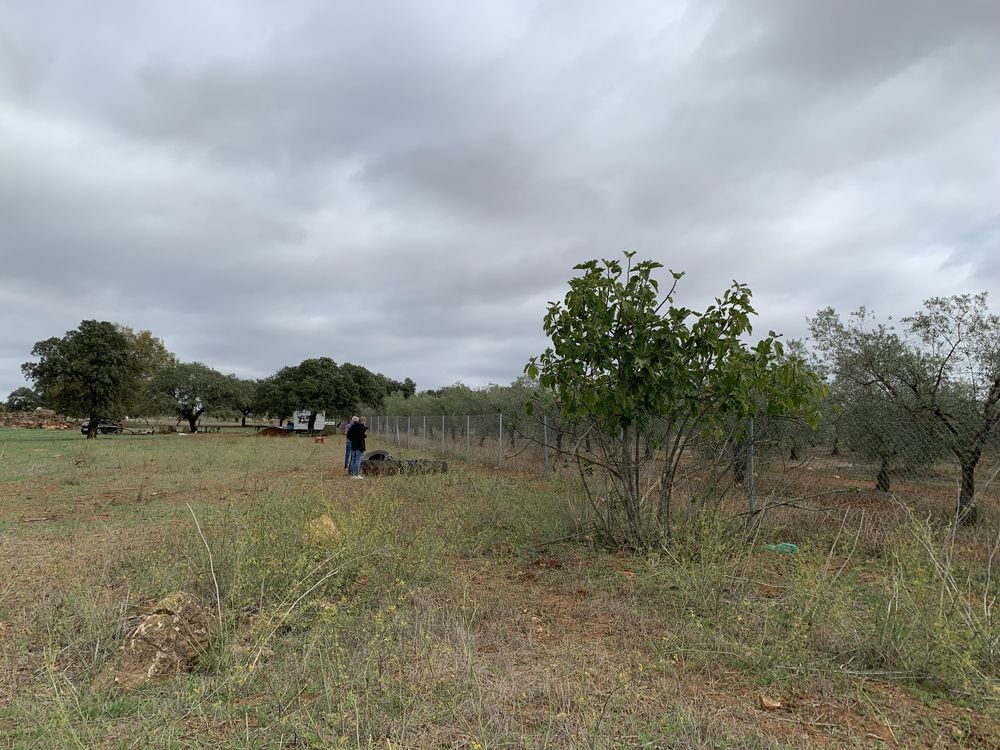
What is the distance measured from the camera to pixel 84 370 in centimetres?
3297

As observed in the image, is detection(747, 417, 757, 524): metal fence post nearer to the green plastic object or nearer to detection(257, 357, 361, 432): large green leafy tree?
the green plastic object

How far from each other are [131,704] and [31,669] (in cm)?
103

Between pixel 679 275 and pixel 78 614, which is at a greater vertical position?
pixel 679 275

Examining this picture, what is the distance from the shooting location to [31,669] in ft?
11.0

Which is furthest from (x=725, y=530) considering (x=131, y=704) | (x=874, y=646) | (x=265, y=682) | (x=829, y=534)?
(x=131, y=704)

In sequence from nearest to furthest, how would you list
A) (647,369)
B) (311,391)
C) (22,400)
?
(647,369), (311,391), (22,400)

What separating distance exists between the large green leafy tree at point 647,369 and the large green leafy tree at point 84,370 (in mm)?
36899

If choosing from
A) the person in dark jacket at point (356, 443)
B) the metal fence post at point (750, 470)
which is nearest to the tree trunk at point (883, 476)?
the metal fence post at point (750, 470)

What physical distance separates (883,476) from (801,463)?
1.05m

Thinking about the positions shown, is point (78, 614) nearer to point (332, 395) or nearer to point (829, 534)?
point (829, 534)

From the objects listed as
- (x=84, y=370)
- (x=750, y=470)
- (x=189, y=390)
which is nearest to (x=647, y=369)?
(x=750, y=470)

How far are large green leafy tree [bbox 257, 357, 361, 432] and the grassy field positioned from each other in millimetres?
52345

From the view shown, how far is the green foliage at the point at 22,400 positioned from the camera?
87312 mm

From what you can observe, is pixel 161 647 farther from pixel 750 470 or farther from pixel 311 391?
pixel 311 391
